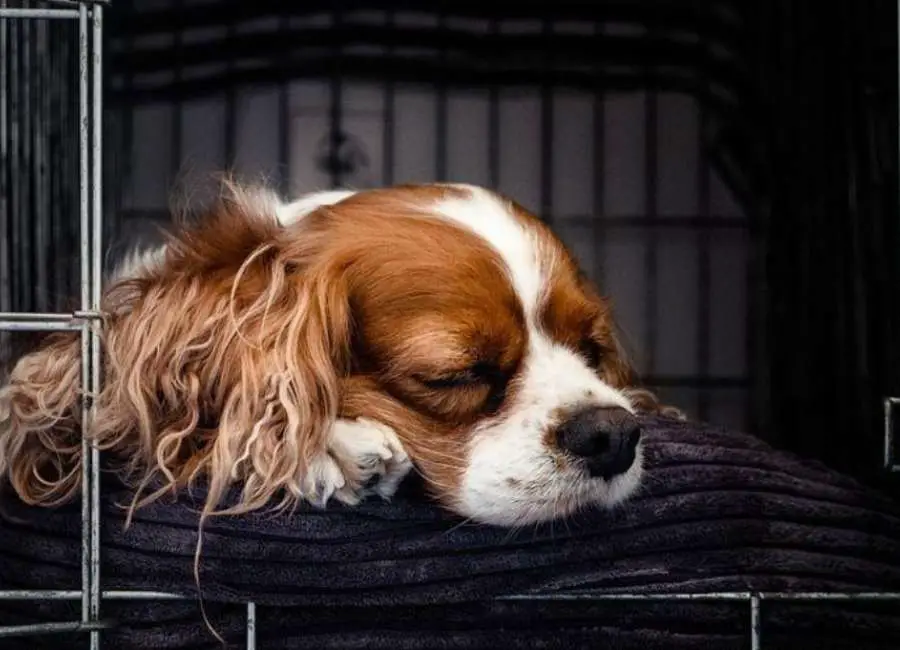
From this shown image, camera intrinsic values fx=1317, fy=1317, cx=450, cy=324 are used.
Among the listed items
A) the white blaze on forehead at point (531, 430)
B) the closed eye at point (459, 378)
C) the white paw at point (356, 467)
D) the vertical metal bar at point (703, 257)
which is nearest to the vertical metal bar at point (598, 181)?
the vertical metal bar at point (703, 257)

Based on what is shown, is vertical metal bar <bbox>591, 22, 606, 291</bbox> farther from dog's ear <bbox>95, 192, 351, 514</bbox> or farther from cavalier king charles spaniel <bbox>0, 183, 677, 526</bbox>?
dog's ear <bbox>95, 192, 351, 514</bbox>

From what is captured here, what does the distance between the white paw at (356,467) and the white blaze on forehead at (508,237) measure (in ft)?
0.80

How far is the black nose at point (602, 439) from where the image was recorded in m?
1.35

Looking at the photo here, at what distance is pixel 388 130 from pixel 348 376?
98 centimetres

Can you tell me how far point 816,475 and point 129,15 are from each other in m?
1.39

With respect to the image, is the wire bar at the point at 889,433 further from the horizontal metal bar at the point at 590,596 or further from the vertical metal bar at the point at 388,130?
the vertical metal bar at the point at 388,130

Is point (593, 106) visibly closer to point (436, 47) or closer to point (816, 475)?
point (436, 47)

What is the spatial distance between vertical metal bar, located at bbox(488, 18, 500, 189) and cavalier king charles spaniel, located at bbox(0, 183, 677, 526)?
2.58 ft

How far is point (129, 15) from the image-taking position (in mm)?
2221

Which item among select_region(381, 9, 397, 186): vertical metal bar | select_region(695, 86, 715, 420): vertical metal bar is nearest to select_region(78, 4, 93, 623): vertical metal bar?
select_region(381, 9, 397, 186): vertical metal bar

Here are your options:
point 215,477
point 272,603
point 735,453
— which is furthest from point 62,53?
point 735,453

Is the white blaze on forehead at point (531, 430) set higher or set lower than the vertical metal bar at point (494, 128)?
lower

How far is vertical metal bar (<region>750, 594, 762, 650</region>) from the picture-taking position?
1.29 m

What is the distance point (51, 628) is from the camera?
1242 millimetres
